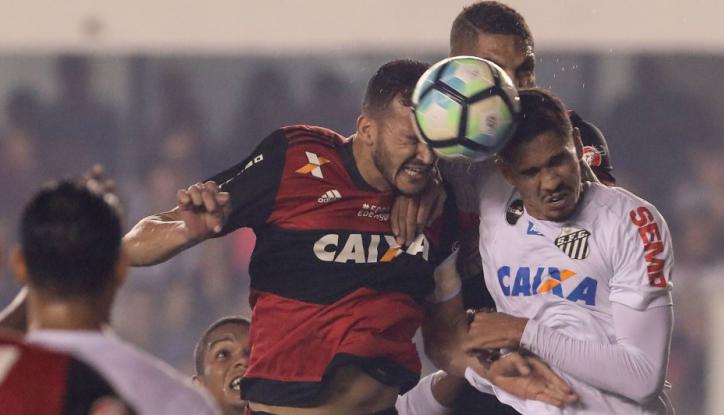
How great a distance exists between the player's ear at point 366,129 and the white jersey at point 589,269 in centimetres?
52

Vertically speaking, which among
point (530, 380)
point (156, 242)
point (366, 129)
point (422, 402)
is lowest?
point (422, 402)

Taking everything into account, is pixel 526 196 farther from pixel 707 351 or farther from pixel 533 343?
pixel 707 351

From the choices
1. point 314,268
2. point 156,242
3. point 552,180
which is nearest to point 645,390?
point 552,180

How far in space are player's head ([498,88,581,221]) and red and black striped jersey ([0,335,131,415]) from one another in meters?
2.02

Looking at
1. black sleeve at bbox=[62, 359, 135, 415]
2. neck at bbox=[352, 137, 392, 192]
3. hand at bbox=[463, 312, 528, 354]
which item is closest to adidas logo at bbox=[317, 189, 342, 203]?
neck at bbox=[352, 137, 392, 192]

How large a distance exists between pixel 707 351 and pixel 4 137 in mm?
5327

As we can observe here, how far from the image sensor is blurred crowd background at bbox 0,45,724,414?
10.8 metres

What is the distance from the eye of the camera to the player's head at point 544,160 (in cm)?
482

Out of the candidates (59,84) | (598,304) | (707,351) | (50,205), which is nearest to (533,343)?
(598,304)

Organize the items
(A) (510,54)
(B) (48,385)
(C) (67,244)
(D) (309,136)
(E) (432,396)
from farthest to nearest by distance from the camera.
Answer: (E) (432,396)
(A) (510,54)
(D) (309,136)
(C) (67,244)
(B) (48,385)

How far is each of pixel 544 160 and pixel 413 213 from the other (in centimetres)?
50

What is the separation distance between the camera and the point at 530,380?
500 centimetres

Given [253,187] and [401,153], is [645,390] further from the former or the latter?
[253,187]

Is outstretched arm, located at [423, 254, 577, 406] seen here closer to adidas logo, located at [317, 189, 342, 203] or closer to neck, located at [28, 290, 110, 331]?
adidas logo, located at [317, 189, 342, 203]
